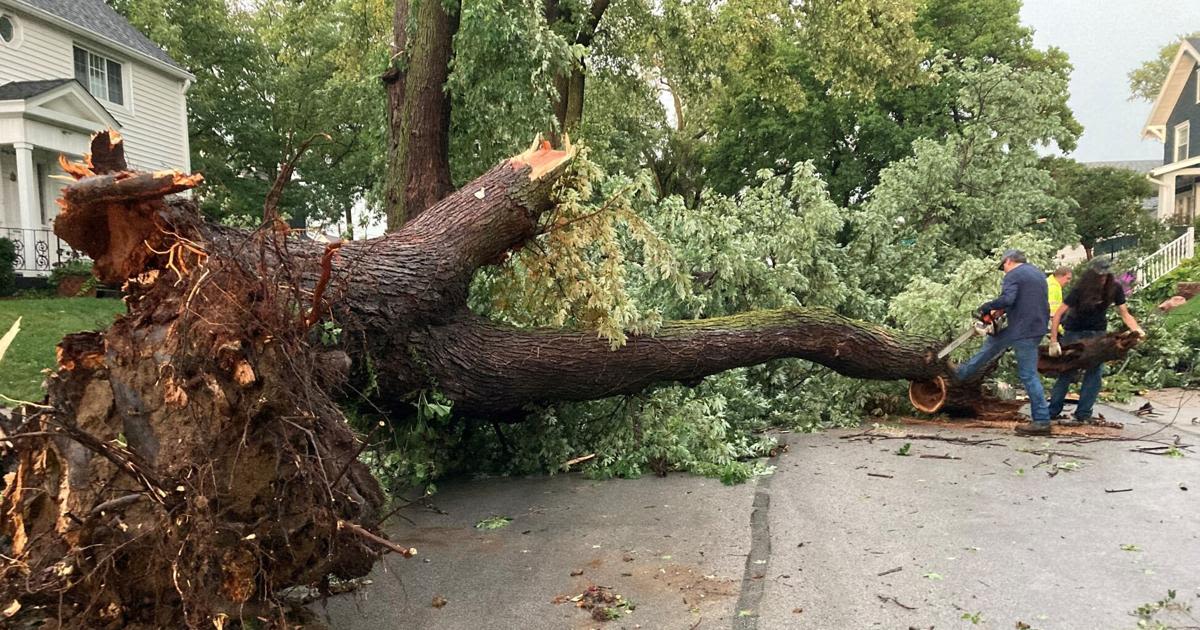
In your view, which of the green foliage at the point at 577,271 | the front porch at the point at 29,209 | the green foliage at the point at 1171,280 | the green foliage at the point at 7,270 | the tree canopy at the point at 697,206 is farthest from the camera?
the green foliage at the point at 1171,280

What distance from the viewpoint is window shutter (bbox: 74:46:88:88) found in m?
18.3

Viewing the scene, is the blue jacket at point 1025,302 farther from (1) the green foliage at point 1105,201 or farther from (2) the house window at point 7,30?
(1) the green foliage at point 1105,201

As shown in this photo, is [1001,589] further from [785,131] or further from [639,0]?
[785,131]

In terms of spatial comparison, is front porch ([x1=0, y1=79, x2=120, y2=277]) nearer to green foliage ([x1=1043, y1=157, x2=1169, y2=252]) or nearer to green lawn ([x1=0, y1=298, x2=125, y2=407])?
green lawn ([x1=0, y1=298, x2=125, y2=407])

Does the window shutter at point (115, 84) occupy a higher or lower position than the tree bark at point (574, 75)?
higher

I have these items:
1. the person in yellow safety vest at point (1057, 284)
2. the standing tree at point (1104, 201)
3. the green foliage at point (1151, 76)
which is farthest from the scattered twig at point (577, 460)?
the green foliage at point (1151, 76)

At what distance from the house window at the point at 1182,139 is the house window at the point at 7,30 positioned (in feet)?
127

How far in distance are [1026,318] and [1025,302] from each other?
0.48 feet

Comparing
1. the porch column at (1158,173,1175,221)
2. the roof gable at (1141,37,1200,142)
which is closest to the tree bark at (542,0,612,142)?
the porch column at (1158,173,1175,221)

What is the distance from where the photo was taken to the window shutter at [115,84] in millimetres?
19253

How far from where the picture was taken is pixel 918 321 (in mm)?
7910

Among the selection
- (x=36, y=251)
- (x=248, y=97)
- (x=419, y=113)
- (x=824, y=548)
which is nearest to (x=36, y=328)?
(x=36, y=251)

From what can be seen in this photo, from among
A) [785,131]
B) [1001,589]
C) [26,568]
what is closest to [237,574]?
[26,568]

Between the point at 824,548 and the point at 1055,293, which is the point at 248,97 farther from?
the point at 824,548
